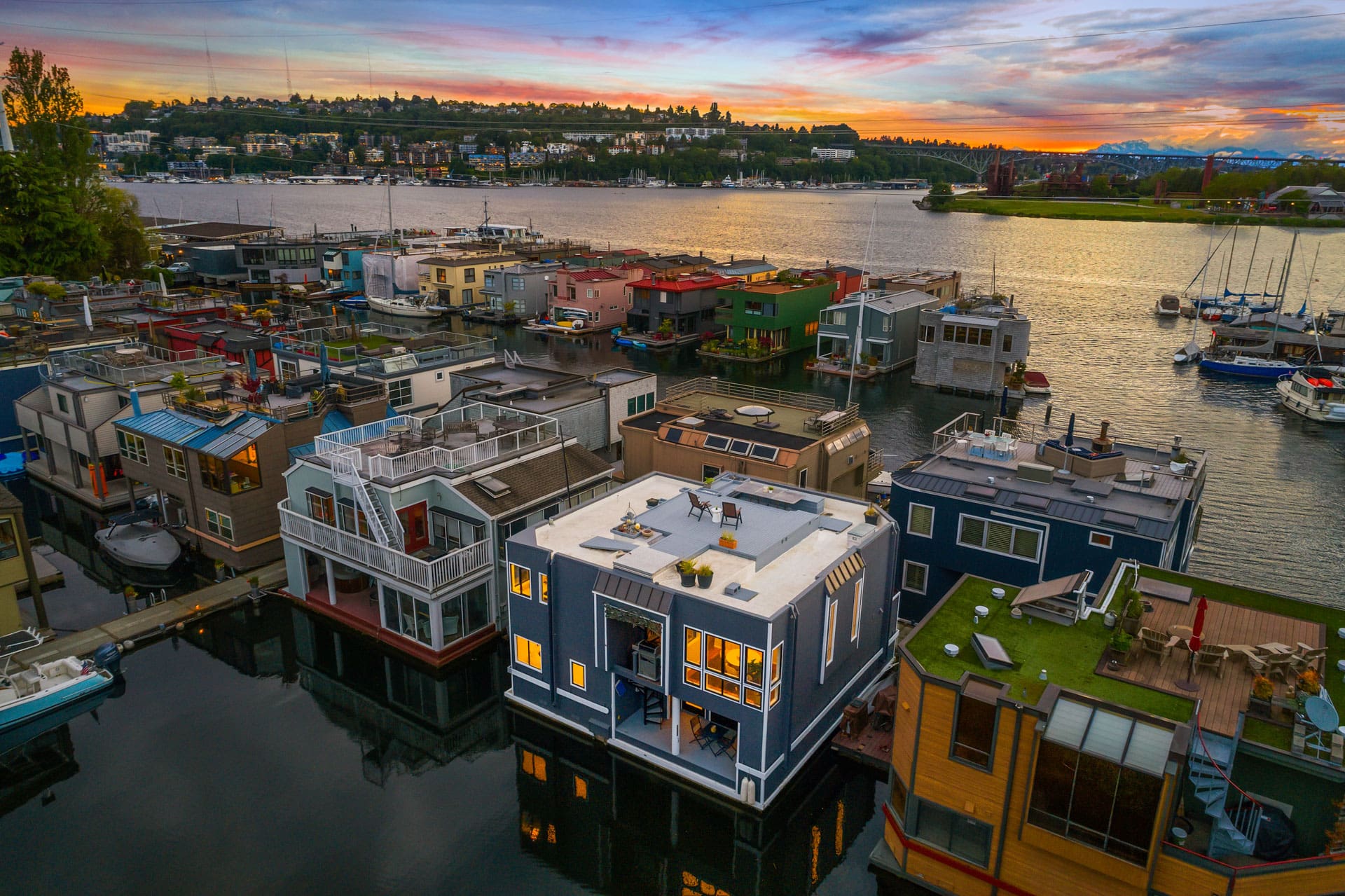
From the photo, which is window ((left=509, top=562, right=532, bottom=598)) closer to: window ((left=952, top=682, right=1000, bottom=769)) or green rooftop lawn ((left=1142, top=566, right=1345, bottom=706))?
window ((left=952, top=682, right=1000, bottom=769))

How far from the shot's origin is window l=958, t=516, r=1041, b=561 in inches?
Result: 1022

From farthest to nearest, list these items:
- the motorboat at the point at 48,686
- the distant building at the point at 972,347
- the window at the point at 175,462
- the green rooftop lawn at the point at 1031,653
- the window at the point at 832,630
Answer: the distant building at the point at 972,347
the window at the point at 175,462
the motorboat at the point at 48,686
the window at the point at 832,630
the green rooftop lawn at the point at 1031,653

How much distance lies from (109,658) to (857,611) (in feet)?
76.0

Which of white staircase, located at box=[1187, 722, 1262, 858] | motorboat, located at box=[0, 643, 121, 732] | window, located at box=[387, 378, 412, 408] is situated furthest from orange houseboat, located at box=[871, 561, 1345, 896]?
window, located at box=[387, 378, 412, 408]

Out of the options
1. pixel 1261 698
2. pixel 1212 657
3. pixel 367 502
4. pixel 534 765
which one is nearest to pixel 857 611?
pixel 1212 657

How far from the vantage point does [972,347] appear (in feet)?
212

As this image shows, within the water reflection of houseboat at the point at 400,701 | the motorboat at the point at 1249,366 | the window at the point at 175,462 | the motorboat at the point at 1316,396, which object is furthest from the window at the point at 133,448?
the motorboat at the point at 1249,366

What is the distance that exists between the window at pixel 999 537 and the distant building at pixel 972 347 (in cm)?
4083

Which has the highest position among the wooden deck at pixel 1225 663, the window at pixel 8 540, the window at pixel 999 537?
the wooden deck at pixel 1225 663

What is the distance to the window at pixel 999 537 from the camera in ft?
85.2

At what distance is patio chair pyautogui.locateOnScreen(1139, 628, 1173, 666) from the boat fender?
2917cm

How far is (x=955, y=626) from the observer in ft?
63.0

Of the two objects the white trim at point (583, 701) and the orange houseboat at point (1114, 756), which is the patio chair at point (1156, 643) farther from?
the white trim at point (583, 701)

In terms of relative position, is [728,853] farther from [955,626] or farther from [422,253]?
[422,253]
